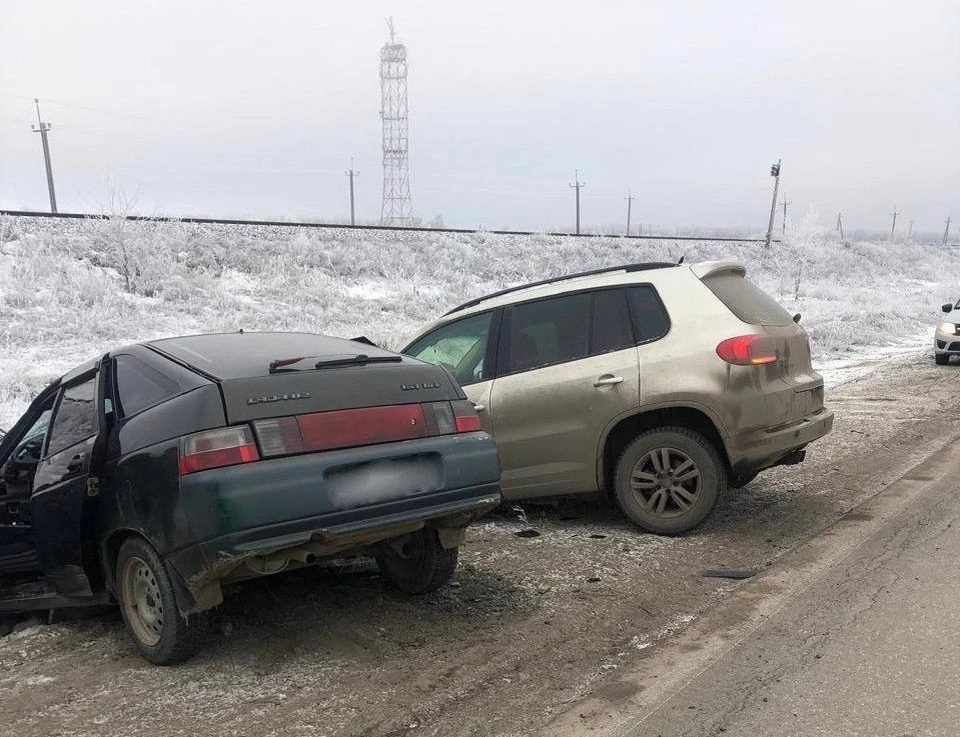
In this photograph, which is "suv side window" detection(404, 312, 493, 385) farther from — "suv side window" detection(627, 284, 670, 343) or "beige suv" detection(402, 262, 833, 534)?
"suv side window" detection(627, 284, 670, 343)

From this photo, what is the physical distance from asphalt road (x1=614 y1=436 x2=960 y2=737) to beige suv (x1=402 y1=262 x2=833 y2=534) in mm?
1013

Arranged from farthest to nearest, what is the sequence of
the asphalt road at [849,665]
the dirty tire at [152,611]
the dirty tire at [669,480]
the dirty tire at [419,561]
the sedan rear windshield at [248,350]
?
the dirty tire at [669,480], the dirty tire at [419,561], the sedan rear windshield at [248,350], the dirty tire at [152,611], the asphalt road at [849,665]

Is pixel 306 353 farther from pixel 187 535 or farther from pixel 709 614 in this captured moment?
pixel 709 614

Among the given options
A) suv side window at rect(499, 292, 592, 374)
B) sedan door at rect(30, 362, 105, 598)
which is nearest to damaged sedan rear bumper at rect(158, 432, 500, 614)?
sedan door at rect(30, 362, 105, 598)

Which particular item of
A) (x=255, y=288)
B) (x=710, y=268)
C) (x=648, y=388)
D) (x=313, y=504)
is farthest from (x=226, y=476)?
(x=255, y=288)

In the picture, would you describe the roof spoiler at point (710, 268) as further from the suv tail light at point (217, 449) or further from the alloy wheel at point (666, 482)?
the suv tail light at point (217, 449)

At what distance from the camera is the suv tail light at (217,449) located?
135 inches

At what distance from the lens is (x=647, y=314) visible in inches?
219

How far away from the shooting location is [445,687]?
3.47 metres

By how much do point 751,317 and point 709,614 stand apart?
2131 millimetres

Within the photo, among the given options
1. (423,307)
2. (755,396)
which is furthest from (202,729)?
(423,307)

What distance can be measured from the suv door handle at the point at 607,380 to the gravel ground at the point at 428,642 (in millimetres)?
1036

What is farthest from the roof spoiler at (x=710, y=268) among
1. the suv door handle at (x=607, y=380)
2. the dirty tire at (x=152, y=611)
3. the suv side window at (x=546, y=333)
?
the dirty tire at (x=152, y=611)

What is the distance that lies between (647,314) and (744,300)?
0.67 meters
